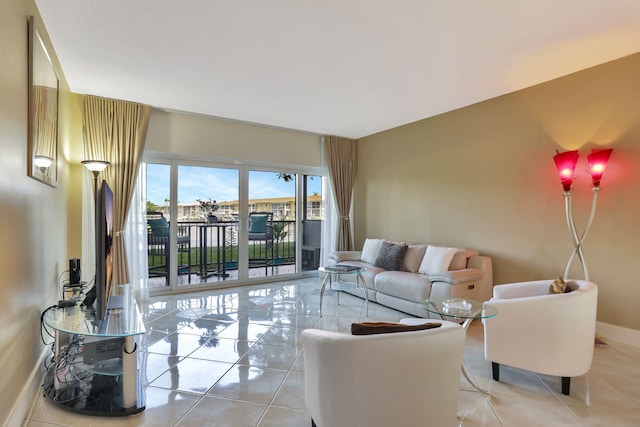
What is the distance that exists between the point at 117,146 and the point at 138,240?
1262mm

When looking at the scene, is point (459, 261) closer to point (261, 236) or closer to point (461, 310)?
point (461, 310)

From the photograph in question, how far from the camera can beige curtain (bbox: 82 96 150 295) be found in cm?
390

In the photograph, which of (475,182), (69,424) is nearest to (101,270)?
(69,424)

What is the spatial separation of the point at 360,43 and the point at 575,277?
313 centimetres

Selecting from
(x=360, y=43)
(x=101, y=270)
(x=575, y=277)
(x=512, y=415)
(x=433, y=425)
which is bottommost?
(x=512, y=415)

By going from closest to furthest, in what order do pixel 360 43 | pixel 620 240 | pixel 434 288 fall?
pixel 360 43
pixel 620 240
pixel 434 288

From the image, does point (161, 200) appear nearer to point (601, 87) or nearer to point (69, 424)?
point (69, 424)

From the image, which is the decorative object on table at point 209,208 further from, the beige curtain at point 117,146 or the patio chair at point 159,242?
the beige curtain at point 117,146

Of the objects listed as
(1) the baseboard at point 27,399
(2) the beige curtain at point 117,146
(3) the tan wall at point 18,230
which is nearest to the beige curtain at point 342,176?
(2) the beige curtain at point 117,146

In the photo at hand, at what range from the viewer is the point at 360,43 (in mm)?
2617

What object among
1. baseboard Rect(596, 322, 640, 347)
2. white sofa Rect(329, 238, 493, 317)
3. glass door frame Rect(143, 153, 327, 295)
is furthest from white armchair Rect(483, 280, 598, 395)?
glass door frame Rect(143, 153, 327, 295)

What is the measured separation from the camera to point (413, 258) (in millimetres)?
4246

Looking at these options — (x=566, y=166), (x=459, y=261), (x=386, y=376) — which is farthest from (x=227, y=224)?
(x=566, y=166)

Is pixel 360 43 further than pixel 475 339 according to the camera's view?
No
